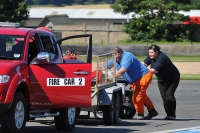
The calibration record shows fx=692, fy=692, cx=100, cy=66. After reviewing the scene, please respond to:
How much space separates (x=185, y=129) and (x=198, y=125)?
1.19 m

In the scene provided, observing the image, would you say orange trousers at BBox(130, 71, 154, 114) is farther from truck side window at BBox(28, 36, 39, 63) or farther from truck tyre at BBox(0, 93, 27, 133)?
truck tyre at BBox(0, 93, 27, 133)

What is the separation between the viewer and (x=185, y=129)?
42.4 ft

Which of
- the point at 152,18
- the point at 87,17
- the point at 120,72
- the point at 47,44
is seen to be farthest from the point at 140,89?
the point at 87,17

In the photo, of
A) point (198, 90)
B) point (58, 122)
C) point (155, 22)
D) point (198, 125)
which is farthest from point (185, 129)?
point (155, 22)

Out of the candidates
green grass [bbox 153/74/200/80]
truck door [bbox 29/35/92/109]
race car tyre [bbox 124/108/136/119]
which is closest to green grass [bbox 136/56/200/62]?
green grass [bbox 153/74/200/80]

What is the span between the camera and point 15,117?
414 inches

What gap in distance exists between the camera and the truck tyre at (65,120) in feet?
40.0

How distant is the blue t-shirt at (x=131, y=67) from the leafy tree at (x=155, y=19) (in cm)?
3881

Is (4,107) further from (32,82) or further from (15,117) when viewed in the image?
(32,82)

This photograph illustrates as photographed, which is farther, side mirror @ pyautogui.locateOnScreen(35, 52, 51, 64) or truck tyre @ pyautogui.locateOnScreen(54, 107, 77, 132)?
truck tyre @ pyautogui.locateOnScreen(54, 107, 77, 132)

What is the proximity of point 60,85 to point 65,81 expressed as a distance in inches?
4.1

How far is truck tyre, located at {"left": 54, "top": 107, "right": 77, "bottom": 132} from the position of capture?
12195 millimetres

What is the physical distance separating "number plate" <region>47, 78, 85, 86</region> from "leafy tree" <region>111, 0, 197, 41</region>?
1685 inches

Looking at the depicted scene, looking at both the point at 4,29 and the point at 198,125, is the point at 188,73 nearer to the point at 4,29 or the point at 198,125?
the point at 198,125
